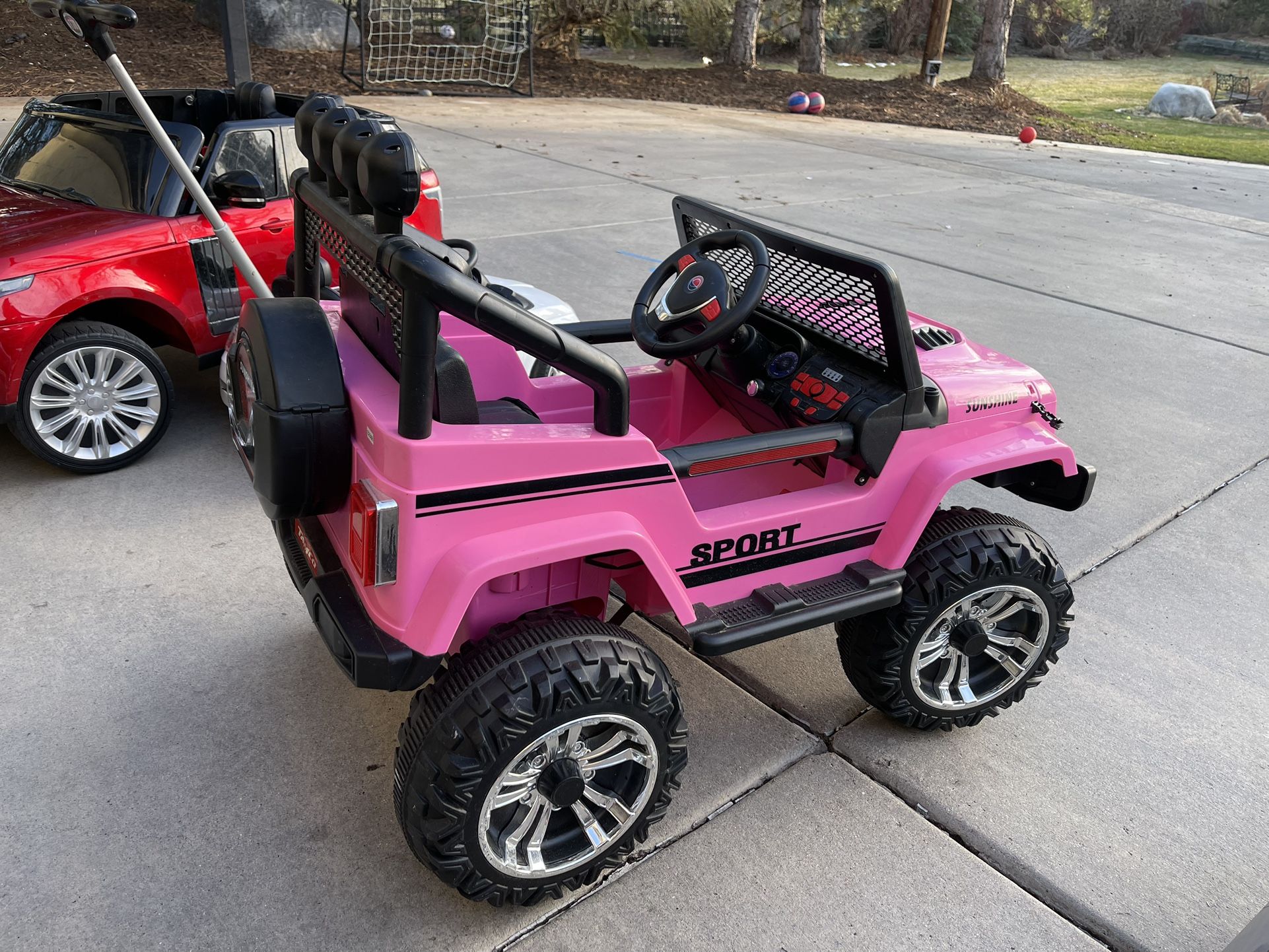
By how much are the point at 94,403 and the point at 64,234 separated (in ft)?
2.32

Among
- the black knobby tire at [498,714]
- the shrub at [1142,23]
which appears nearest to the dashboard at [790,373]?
the black knobby tire at [498,714]

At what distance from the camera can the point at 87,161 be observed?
15.6 ft

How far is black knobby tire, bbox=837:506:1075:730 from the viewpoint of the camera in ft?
9.37

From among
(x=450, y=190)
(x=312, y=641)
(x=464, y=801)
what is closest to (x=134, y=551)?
(x=312, y=641)

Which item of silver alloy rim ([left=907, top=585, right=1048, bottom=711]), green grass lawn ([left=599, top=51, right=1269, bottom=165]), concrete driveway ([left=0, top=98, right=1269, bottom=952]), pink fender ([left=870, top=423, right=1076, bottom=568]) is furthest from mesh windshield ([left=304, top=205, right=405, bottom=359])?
green grass lawn ([left=599, top=51, right=1269, bottom=165])

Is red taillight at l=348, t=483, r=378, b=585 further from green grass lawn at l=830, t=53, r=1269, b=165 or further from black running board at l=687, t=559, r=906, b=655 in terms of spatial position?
green grass lawn at l=830, t=53, r=1269, b=165

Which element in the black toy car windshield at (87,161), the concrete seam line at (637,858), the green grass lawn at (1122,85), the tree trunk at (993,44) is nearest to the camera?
the concrete seam line at (637,858)

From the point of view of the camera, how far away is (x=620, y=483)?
7.70 ft

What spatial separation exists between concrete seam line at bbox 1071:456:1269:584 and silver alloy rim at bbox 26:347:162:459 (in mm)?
3929

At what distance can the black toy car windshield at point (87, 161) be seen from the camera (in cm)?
456

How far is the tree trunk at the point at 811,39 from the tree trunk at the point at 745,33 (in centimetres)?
103

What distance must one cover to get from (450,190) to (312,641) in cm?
720

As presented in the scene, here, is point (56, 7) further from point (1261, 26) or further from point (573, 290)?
point (1261, 26)

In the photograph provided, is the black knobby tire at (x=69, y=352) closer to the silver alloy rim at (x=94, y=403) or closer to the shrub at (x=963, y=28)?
the silver alloy rim at (x=94, y=403)
